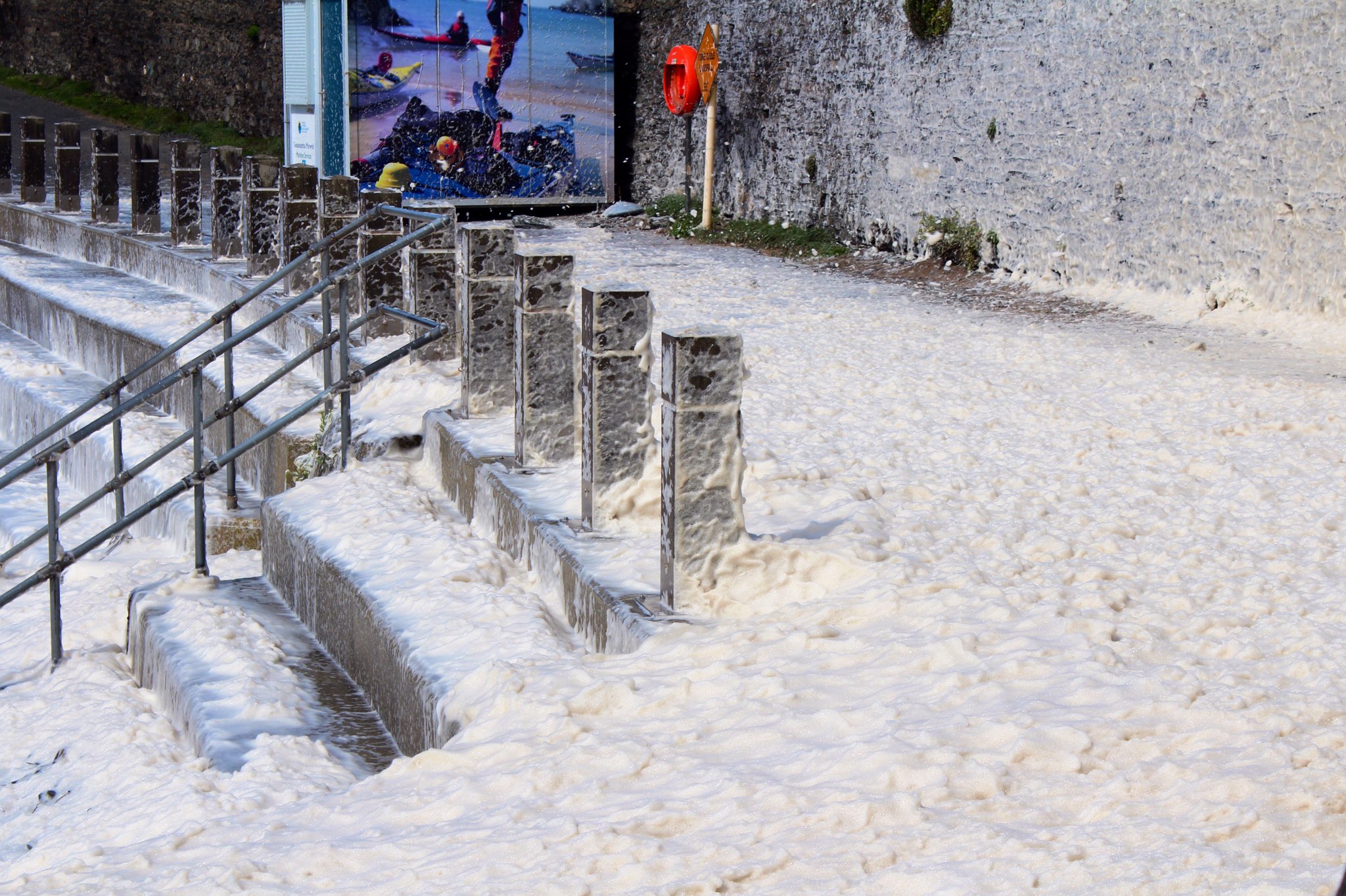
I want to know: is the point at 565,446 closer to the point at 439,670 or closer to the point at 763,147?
the point at 439,670

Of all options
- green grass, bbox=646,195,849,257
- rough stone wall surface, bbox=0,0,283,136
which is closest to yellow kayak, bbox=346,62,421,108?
green grass, bbox=646,195,849,257

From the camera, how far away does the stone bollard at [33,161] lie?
600 inches

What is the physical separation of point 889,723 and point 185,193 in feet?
33.7

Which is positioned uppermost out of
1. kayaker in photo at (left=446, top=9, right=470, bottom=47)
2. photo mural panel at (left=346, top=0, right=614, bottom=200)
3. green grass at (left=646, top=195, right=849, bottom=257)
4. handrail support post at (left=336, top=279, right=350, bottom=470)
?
kayaker in photo at (left=446, top=9, right=470, bottom=47)

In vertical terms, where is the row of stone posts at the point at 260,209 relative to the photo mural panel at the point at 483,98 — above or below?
below

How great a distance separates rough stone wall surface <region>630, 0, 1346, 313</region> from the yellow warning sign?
11.9 inches

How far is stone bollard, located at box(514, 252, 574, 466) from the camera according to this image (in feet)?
17.4

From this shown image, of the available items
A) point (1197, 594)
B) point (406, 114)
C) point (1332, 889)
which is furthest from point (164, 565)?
point (406, 114)

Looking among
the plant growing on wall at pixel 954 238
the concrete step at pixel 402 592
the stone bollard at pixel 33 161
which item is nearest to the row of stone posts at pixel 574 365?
the concrete step at pixel 402 592

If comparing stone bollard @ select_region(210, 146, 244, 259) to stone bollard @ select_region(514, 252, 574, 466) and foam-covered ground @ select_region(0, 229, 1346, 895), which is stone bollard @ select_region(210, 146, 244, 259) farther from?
stone bollard @ select_region(514, 252, 574, 466)

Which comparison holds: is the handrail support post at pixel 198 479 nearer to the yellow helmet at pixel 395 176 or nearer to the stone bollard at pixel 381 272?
the stone bollard at pixel 381 272

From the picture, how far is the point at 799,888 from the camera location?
2699mm

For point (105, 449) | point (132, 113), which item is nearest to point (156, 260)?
point (105, 449)

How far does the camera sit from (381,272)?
8.06 meters
